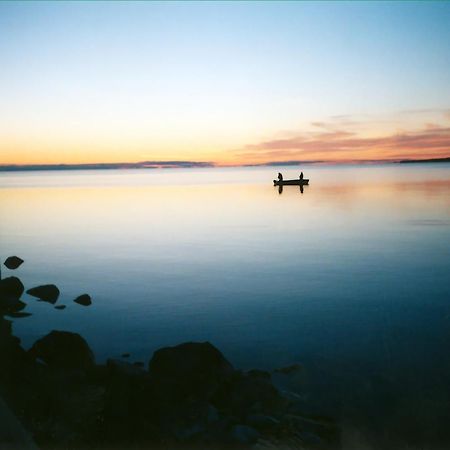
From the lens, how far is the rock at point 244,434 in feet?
23.5

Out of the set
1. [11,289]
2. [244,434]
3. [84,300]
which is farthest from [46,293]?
[244,434]

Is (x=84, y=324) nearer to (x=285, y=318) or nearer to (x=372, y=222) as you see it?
(x=285, y=318)

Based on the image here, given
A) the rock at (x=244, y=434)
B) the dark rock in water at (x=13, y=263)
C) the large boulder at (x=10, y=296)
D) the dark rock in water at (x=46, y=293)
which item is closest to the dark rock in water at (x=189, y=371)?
the rock at (x=244, y=434)

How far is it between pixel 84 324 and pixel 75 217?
34047 mm

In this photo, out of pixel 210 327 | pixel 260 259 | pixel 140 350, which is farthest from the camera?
pixel 260 259

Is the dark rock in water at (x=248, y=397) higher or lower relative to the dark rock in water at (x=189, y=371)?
lower

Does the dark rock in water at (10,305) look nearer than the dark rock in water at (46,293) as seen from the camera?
Yes

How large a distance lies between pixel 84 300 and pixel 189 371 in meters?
8.86

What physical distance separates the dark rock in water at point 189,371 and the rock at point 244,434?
1056 mm

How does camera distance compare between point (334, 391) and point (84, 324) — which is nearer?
point (334, 391)

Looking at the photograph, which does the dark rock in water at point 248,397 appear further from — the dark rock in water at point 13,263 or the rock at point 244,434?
the dark rock in water at point 13,263

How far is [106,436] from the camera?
734 centimetres

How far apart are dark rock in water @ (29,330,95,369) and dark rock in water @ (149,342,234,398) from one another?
1549 millimetres

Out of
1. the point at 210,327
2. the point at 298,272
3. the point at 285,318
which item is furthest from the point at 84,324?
the point at 298,272
